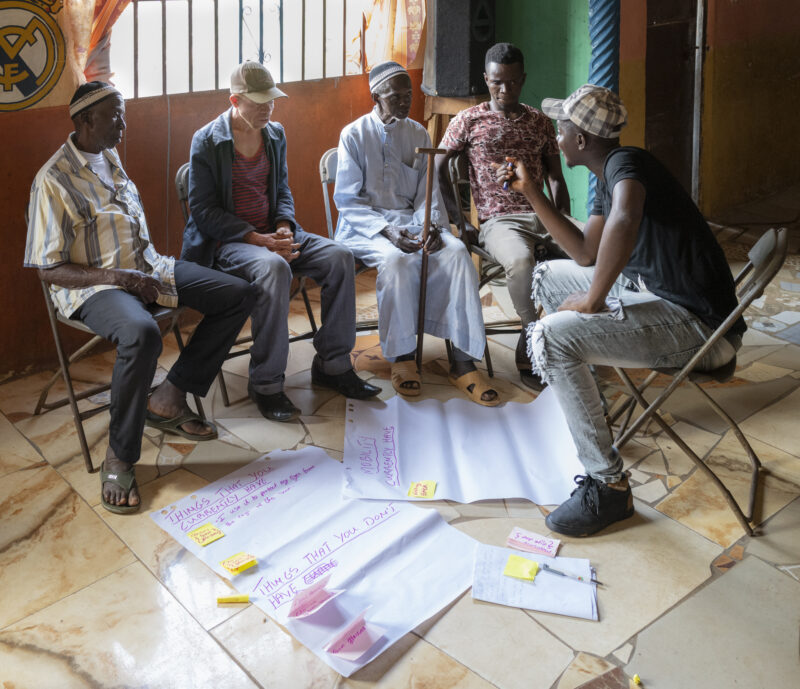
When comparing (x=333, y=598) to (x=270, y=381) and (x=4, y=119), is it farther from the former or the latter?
(x=4, y=119)

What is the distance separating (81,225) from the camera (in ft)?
10.2

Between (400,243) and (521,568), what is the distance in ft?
5.41

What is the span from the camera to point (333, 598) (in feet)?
8.00

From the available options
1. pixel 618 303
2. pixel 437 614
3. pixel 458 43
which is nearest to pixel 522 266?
pixel 618 303

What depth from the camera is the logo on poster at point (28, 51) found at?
3.41 meters

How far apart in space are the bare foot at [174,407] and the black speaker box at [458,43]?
2.56 m

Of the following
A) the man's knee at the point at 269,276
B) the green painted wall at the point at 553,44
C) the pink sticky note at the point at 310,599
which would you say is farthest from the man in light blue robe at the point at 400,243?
the green painted wall at the point at 553,44

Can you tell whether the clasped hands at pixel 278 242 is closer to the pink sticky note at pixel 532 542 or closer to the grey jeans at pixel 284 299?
the grey jeans at pixel 284 299

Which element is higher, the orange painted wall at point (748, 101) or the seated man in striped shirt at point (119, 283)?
the orange painted wall at point (748, 101)

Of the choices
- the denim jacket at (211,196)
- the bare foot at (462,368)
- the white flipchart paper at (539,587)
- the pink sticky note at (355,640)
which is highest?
the denim jacket at (211,196)

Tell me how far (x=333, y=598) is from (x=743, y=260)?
418cm

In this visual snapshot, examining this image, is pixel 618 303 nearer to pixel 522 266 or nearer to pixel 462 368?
pixel 522 266

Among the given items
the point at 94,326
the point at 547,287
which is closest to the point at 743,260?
the point at 547,287

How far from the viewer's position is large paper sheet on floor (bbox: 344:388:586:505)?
3047 mm
